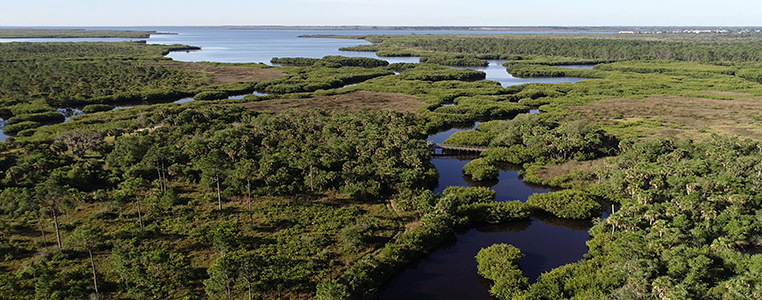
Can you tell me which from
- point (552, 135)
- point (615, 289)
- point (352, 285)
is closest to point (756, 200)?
point (615, 289)

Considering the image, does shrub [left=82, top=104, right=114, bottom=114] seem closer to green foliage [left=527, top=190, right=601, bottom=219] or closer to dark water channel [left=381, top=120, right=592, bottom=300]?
dark water channel [left=381, top=120, right=592, bottom=300]

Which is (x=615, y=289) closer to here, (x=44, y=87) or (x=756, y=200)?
(x=756, y=200)

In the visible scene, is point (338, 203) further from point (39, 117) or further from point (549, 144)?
→ point (39, 117)

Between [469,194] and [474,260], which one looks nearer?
[474,260]

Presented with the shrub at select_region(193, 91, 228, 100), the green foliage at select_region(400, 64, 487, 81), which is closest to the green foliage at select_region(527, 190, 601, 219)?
the shrub at select_region(193, 91, 228, 100)

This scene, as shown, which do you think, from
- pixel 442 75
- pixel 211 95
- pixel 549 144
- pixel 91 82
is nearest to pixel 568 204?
pixel 549 144

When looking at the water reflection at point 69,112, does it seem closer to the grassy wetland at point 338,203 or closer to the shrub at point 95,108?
the shrub at point 95,108
